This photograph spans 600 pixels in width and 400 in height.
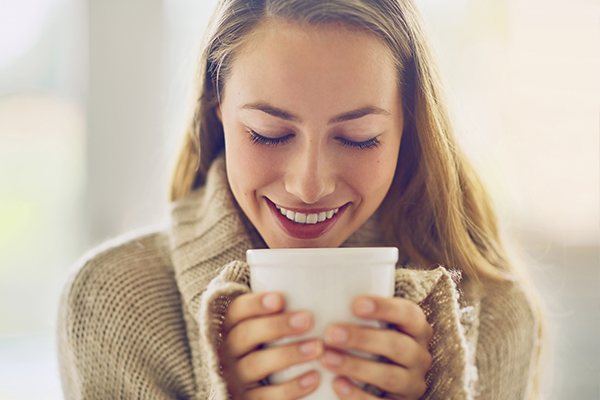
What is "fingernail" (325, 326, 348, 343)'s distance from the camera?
0.37 meters

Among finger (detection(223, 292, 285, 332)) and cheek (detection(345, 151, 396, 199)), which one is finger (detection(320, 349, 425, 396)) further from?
cheek (detection(345, 151, 396, 199))

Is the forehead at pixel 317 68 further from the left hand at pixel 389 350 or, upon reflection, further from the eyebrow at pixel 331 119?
the left hand at pixel 389 350

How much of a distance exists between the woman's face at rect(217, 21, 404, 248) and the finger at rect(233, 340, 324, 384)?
12 cm

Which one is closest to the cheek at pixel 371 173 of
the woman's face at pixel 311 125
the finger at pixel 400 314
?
the woman's face at pixel 311 125

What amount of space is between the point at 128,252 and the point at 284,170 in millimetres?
201

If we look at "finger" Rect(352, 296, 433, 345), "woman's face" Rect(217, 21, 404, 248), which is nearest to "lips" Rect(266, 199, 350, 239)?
"woman's face" Rect(217, 21, 404, 248)

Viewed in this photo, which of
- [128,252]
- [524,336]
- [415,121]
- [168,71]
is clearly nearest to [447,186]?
[415,121]

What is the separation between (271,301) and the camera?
1.22ft

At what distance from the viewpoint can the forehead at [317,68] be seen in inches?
17.6

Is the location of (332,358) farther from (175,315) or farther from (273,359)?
(175,315)

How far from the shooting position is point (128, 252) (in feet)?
2.02

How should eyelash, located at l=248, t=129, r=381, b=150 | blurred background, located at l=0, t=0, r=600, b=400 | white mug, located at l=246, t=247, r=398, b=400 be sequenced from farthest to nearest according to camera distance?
blurred background, located at l=0, t=0, r=600, b=400
eyelash, located at l=248, t=129, r=381, b=150
white mug, located at l=246, t=247, r=398, b=400

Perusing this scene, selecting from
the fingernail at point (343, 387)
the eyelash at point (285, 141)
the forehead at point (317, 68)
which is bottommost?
the fingernail at point (343, 387)

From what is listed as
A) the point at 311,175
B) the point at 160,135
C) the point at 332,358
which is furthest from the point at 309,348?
the point at 160,135
